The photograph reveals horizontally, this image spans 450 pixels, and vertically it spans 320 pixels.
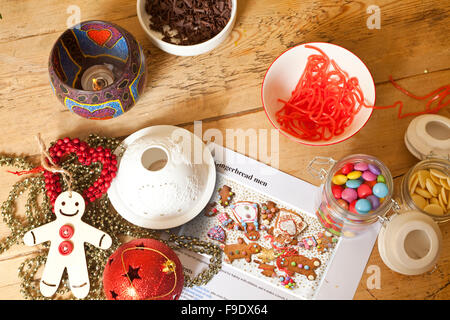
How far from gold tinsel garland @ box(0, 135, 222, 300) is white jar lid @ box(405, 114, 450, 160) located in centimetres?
43

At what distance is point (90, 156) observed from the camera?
81 cm

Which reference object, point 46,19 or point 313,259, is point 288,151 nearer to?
point 313,259

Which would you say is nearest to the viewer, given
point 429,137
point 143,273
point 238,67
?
point 143,273

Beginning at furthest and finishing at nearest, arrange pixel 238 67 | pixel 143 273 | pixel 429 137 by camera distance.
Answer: pixel 238 67, pixel 429 137, pixel 143 273

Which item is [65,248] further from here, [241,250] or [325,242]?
[325,242]

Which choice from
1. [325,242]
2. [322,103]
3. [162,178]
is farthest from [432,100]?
[162,178]

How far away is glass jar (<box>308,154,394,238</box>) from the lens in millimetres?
706

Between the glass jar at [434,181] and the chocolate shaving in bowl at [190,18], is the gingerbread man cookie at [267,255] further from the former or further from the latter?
the chocolate shaving in bowl at [190,18]

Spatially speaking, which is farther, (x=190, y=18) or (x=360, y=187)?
(x=190, y=18)

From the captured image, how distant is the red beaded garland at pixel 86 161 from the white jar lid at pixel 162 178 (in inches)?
0.6

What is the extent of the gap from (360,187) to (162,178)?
Answer: 13.6 inches

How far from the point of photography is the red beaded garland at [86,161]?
79cm

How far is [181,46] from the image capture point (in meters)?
0.83

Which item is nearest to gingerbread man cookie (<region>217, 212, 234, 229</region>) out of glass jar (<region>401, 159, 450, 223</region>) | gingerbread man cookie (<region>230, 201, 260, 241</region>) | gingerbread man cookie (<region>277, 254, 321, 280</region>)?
gingerbread man cookie (<region>230, 201, 260, 241</region>)
